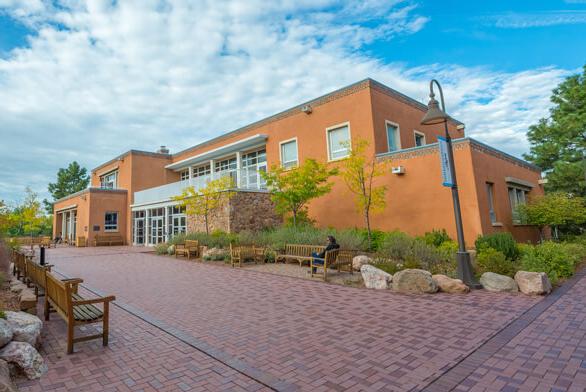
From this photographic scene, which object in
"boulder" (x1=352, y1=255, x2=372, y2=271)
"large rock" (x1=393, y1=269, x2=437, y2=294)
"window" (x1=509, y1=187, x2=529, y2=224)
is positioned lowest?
"large rock" (x1=393, y1=269, x2=437, y2=294)

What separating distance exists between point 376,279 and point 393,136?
1082 centimetres

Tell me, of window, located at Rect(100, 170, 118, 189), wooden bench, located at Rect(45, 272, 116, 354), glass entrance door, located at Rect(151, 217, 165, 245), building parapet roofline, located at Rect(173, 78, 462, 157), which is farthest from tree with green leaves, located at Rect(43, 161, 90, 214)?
wooden bench, located at Rect(45, 272, 116, 354)

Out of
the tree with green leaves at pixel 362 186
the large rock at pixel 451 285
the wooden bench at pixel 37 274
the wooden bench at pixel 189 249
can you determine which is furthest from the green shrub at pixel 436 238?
the wooden bench at pixel 37 274

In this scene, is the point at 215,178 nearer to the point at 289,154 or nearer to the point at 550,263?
the point at 289,154

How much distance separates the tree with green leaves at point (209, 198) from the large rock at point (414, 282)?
10.5m

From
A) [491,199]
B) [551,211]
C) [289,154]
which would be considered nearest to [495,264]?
[491,199]

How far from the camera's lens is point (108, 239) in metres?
26.2

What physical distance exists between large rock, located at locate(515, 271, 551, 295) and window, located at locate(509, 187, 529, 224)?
9.06m

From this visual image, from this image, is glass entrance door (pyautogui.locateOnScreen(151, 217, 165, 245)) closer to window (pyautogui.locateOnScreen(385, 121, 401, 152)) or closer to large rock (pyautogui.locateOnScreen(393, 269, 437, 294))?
window (pyautogui.locateOnScreen(385, 121, 401, 152))

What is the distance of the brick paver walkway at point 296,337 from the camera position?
3.47 meters

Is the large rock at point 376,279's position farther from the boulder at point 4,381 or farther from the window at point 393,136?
the window at point 393,136

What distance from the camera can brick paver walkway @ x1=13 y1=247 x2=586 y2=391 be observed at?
3.47 metres

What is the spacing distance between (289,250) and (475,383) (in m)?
9.32

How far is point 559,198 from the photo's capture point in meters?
14.4
